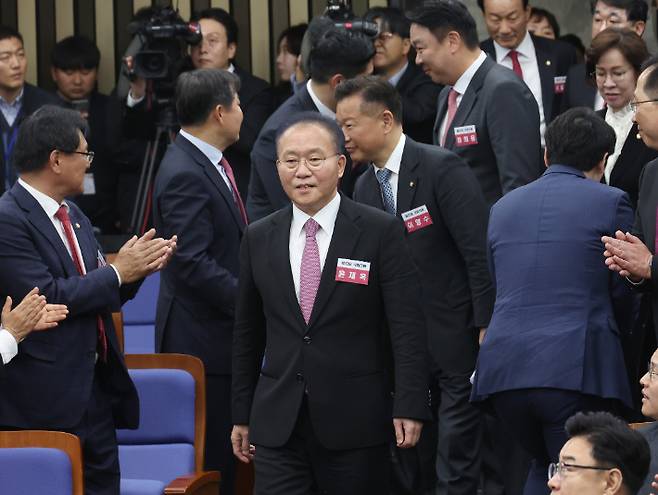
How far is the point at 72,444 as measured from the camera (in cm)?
430

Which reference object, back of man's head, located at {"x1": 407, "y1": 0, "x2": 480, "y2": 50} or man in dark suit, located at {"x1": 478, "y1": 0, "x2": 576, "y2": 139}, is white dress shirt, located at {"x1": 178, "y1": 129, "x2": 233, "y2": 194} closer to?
back of man's head, located at {"x1": 407, "y1": 0, "x2": 480, "y2": 50}

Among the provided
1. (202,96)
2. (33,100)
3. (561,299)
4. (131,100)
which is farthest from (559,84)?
(33,100)

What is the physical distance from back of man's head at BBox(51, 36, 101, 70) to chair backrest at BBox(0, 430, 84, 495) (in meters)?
3.63

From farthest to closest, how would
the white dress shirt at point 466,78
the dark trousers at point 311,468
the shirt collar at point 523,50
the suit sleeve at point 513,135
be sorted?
the shirt collar at point 523,50
the white dress shirt at point 466,78
the suit sleeve at point 513,135
the dark trousers at point 311,468

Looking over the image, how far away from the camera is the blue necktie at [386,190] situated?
5.16 metres

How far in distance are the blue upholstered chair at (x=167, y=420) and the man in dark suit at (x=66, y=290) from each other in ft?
1.35

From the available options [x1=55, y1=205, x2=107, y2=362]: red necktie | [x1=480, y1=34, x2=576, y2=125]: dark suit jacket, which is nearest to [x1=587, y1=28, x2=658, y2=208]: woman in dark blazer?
[x1=480, y1=34, x2=576, y2=125]: dark suit jacket

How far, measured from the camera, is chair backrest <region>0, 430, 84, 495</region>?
14.1ft

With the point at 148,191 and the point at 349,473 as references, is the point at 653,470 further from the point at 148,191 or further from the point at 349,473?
the point at 148,191

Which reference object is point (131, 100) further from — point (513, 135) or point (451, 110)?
point (513, 135)

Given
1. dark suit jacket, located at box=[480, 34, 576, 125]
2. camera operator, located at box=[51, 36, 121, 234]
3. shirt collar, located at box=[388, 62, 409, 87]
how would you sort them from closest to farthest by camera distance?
dark suit jacket, located at box=[480, 34, 576, 125] → shirt collar, located at box=[388, 62, 409, 87] → camera operator, located at box=[51, 36, 121, 234]

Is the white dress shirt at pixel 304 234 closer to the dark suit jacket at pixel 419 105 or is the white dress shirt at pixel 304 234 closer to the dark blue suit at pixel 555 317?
the dark blue suit at pixel 555 317

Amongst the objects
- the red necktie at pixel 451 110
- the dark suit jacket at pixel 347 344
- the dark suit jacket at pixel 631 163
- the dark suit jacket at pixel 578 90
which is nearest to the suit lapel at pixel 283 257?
the dark suit jacket at pixel 347 344

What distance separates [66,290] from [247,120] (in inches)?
105
